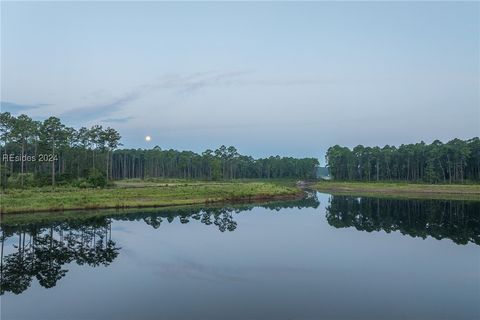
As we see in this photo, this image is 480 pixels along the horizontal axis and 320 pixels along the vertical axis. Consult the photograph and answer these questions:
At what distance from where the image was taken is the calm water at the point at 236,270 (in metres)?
15.8

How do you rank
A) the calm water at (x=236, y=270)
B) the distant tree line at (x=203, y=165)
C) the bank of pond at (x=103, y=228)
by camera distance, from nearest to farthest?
1. the calm water at (x=236, y=270)
2. the bank of pond at (x=103, y=228)
3. the distant tree line at (x=203, y=165)

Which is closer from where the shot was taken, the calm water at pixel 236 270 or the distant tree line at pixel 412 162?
the calm water at pixel 236 270

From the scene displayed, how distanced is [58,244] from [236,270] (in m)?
15.0

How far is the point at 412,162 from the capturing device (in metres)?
117

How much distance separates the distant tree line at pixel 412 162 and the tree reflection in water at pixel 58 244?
82.8 meters

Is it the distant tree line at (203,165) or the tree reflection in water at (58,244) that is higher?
the distant tree line at (203,165)

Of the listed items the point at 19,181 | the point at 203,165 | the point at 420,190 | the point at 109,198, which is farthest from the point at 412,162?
the point at 19,181

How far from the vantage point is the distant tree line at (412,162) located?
10349 cm

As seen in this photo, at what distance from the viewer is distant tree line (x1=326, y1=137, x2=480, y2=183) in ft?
340

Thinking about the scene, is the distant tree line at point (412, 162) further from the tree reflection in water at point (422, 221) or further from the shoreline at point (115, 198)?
the shoreline at point (115, 198)

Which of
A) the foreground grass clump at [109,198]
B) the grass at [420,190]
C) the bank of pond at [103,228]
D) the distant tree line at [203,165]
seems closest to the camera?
the bank of pond at [103,228]

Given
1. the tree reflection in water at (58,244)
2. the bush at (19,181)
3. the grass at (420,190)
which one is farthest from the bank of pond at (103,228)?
the grass at (420,190)

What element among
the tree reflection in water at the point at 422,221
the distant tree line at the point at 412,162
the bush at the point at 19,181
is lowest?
the tree reflection in water at the point at 422,221

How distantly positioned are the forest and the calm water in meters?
34.5
